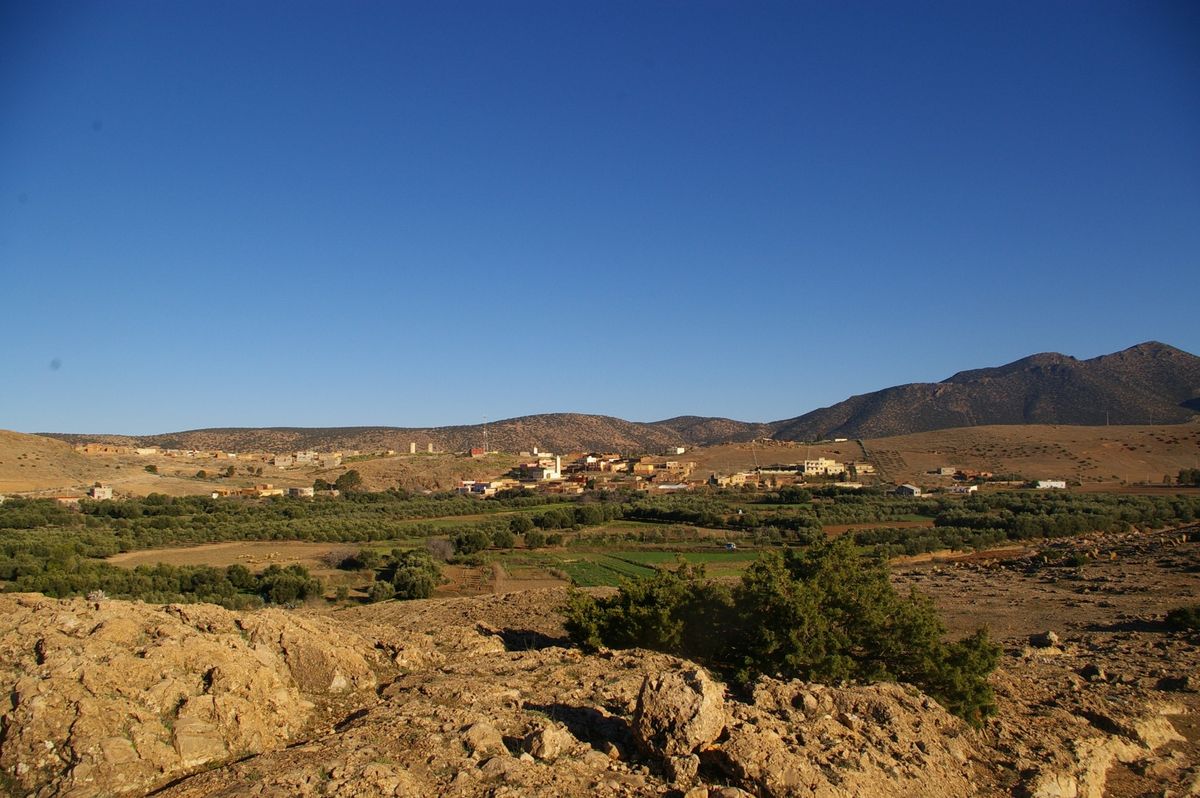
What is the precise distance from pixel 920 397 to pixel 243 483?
116366 mm

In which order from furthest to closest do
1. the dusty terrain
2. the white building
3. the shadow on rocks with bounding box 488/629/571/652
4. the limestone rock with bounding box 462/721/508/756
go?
the white building → the dusty terrain → the shadow on rocks with bounding box 488/629/571/652 → the limestone rock with bounding box 462/721/508/756

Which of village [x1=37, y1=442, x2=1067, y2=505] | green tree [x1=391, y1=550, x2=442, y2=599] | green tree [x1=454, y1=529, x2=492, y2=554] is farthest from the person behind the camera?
village [x1=37, y1=442, x2=1067, y2=505]

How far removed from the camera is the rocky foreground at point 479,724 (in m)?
7.40

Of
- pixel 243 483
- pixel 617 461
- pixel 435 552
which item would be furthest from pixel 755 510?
pixel 243 483

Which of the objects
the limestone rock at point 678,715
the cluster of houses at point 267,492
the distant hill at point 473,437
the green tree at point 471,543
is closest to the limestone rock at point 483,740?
the limestone rock at point 678,715

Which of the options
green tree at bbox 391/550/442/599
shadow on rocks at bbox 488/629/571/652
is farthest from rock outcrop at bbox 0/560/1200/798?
green tree at bbox 391/550/442/599

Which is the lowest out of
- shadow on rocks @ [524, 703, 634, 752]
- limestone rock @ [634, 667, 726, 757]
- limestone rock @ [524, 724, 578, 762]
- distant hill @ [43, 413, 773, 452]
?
shadow on rocks @ [524, 703, 634, 752]

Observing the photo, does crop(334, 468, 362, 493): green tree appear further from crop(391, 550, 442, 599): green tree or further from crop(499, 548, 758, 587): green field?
crop(391, 550, 442, 599): green tree

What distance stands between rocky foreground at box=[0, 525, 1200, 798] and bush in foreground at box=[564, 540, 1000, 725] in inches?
35.6

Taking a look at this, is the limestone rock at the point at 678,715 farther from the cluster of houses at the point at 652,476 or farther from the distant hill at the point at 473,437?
the distant hill at the point at 473,437

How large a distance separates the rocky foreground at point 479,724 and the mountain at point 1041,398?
118626 millimetres

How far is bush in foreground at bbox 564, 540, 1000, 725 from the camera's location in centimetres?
1131

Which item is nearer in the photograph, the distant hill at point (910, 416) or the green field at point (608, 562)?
the green field at point (608, 562)

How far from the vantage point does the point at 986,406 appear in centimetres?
13788
